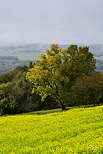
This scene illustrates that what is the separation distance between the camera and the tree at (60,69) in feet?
185

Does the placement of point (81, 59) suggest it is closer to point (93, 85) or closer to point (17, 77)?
point (93, 85)

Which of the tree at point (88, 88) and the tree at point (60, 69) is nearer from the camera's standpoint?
the tree at point (88, 88)

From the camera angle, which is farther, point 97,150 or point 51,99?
point 51,99

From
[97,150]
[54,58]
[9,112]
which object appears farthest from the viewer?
[9,112]

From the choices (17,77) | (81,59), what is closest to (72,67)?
(81,59)

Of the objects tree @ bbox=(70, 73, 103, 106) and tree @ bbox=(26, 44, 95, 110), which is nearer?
tree @ bbox=(70, 73, 103, 106)

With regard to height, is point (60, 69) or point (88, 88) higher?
point (60, 69)

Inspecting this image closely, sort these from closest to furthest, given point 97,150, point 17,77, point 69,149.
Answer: point 97,150 < point 69,149 < point 17,77

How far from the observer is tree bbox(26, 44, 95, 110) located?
5625cm

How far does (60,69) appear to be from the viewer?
56.0m

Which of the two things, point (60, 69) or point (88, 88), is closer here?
point (60, 69)

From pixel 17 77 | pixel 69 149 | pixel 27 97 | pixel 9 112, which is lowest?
pixel 9 112

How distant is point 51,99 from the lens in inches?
3863

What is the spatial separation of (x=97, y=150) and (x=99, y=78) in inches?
1798
